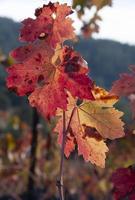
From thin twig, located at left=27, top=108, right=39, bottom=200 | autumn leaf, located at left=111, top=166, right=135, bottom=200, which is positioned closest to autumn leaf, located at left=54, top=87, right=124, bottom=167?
autumn leaf, located at left=111, top=166, right=135, bottom=200

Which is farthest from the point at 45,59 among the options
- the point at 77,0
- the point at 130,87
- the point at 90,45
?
the point at 90,45

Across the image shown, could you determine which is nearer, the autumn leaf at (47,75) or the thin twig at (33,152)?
the autumn leaf at (47,75)

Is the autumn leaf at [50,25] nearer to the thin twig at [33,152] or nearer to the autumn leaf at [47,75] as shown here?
the autumn leaf at [47,75]

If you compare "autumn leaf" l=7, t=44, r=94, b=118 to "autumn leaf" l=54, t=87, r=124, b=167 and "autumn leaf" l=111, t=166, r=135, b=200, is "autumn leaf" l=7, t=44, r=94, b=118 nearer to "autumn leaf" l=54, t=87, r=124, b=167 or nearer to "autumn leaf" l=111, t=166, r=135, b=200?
"autumn leaf" l=54, t=87, r=124, b=167

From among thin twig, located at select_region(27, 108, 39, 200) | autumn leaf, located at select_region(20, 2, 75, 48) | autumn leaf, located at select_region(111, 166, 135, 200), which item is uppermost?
thin twig, located at select_region(27, 108, 39, 200)

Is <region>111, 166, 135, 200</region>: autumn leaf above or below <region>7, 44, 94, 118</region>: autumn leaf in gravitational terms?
below

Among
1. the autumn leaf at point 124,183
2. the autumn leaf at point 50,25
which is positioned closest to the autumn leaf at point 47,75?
the autumn leaf at point 50,25

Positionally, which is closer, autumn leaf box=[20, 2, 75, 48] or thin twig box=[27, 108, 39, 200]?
autumn leaf box=[20, 2, 75, 48]
